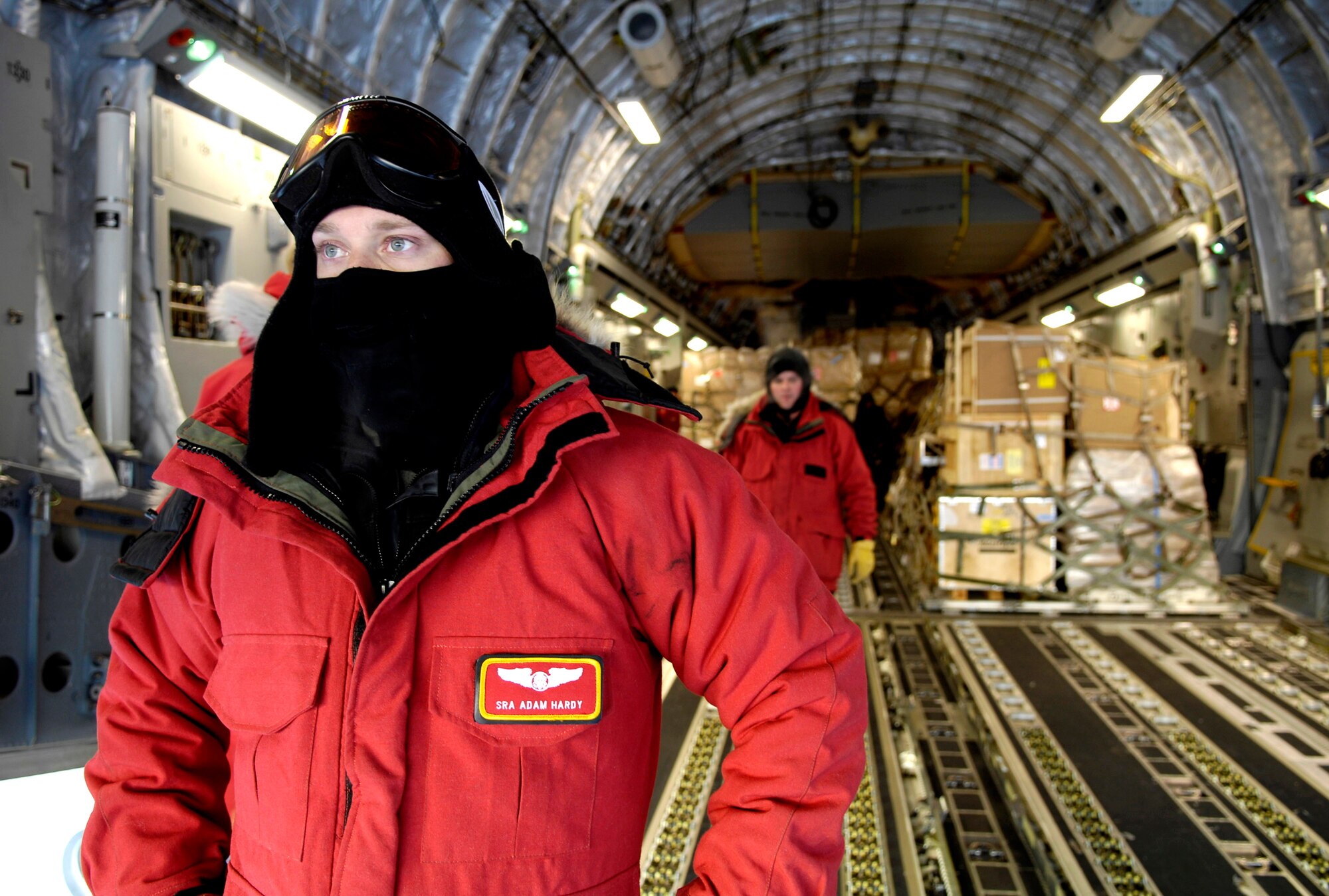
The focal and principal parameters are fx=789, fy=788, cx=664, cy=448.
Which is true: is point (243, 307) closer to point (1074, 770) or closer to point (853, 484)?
point (853, 484)

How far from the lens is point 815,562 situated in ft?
14.5

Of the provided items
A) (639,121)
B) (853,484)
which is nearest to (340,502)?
(853,484)

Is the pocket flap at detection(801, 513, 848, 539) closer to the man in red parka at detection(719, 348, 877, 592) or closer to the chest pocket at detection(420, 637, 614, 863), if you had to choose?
the man in red parka at detection(719, 348, 877, 592)

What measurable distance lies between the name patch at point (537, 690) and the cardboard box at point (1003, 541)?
20.4ft

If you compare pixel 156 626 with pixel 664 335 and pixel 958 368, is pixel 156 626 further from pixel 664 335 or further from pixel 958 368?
pixel 664 335

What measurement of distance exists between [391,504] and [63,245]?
3.65 metres

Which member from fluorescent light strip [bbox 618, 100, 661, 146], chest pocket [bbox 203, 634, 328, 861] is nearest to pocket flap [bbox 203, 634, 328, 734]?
chest pocket [bbox 203, 634, 328, 861]

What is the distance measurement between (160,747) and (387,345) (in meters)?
0.74

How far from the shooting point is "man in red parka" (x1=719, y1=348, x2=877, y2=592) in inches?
177

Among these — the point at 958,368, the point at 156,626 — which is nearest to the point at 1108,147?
the point at 958,368

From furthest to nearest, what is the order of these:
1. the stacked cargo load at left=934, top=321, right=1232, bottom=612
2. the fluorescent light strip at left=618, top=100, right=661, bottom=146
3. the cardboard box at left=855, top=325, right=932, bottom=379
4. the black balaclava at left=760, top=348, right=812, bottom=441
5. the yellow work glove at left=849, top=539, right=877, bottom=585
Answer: the cardboard box at left=855, top=325, right=932, bottom=379
the fluorescent light strip at left=618, top=100, right=661, bottom=146
the stacked cargo load at left=934, top=321, right=1232, bottom=612
the yellow work glove at left=849, top=539, right=877, bottom=585
the black balaclava at left=760, top=348, right=812, bottom=441

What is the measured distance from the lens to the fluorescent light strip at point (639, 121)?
7496mm

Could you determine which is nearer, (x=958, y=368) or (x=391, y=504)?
(x=391, y=504)

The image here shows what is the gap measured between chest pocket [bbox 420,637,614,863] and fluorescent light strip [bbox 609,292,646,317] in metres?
9.48
